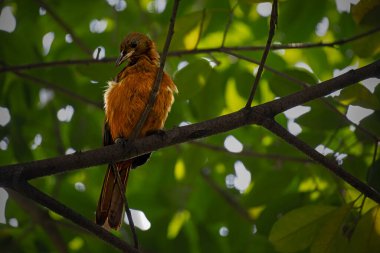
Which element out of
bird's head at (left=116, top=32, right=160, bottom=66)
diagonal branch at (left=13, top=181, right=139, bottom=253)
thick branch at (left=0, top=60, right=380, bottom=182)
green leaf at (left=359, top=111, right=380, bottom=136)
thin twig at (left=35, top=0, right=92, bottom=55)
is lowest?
diagonal branch at (left=13, top=181, right=139, bottom=253)

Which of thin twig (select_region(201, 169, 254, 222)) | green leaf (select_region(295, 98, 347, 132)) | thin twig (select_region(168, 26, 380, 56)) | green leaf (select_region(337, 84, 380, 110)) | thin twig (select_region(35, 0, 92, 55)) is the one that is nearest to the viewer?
green leaf (select_region(337, 84, 380, 110))

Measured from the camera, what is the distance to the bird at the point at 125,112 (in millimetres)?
4652

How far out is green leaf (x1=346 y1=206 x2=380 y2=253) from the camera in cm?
338

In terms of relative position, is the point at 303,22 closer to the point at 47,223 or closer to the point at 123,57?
the point at 123,57

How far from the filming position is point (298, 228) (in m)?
3.59

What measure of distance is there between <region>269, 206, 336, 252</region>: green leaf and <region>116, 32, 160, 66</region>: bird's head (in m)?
2.39

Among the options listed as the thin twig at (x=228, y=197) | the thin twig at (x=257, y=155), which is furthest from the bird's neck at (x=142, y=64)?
the thin twig at (x=228, y=197)

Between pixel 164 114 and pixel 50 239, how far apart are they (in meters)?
1.70

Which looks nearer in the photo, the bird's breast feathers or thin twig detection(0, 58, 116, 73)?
thin twig detection(0, 58, 116, 73)

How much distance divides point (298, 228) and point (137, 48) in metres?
2.67

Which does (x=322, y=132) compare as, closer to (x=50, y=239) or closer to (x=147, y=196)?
(x=147, y=196)

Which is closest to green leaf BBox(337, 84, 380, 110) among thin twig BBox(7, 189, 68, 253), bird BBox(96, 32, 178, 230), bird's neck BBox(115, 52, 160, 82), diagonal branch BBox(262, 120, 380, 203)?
diagonal branch BBox(262, 120, 380, 203)

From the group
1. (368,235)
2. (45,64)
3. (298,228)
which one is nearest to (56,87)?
(45,64)

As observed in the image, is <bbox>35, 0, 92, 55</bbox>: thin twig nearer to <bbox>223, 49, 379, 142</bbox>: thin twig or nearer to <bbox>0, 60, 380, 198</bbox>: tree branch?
<bbox>223, 49, 379, 142</bbox>: thin twig
